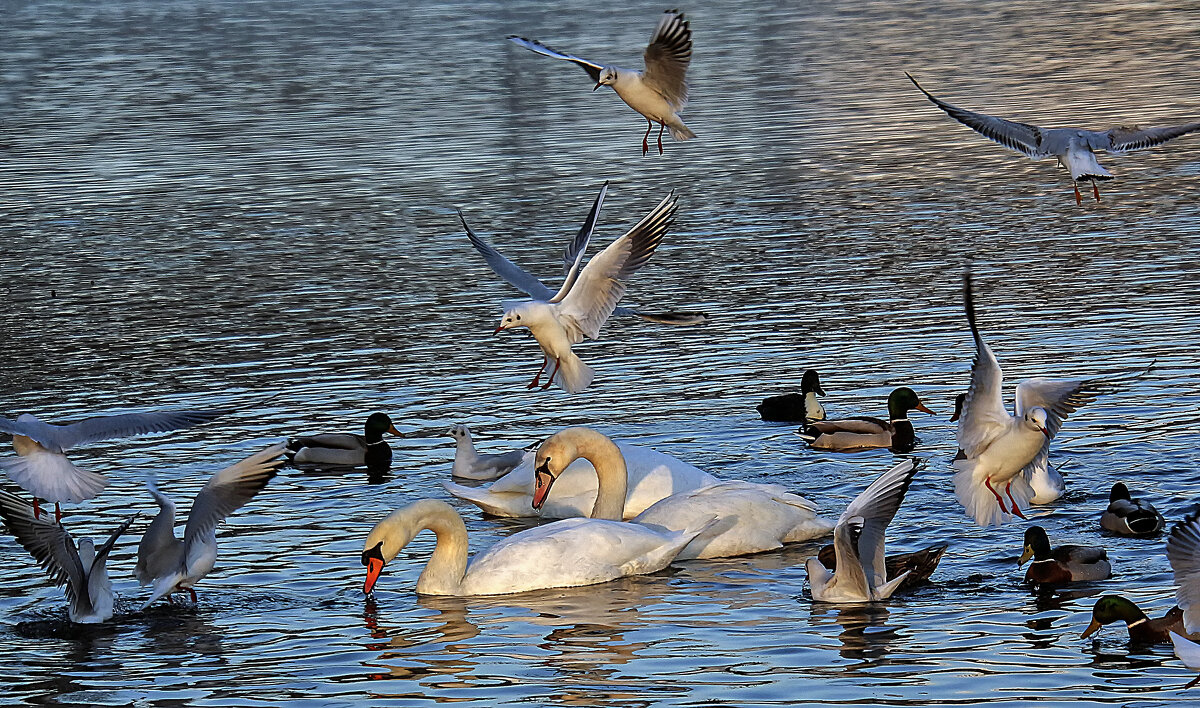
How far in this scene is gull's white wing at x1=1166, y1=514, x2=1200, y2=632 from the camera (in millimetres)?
8727

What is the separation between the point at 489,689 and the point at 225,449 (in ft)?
18.4

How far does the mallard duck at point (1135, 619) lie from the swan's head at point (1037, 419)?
2269mm

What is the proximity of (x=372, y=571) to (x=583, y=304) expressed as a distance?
125 inches

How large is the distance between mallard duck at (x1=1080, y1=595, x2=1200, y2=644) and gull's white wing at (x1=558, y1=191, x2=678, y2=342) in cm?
426

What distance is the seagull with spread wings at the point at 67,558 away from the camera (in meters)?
10.8

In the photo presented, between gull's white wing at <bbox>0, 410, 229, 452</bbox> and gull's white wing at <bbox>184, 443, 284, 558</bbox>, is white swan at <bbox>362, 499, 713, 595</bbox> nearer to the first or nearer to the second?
gull's white wing at <bbox>184, 443, 284, 558</bbox>

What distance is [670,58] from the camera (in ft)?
52.5

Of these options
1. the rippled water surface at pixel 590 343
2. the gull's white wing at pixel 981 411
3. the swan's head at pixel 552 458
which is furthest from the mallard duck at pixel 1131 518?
the swan's head at pixel 552 458

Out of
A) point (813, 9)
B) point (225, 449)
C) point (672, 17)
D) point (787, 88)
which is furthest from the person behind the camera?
point (813, 9)

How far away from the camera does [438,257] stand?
22.8 metres

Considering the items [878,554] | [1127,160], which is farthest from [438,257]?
[878,554]

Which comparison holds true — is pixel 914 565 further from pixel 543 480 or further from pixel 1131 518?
pixel 543 480

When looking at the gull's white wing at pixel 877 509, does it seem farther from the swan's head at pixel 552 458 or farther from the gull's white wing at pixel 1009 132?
the gull's white wing at pixel 1009 132

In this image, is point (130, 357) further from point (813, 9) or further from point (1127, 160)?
point (813, 9)
